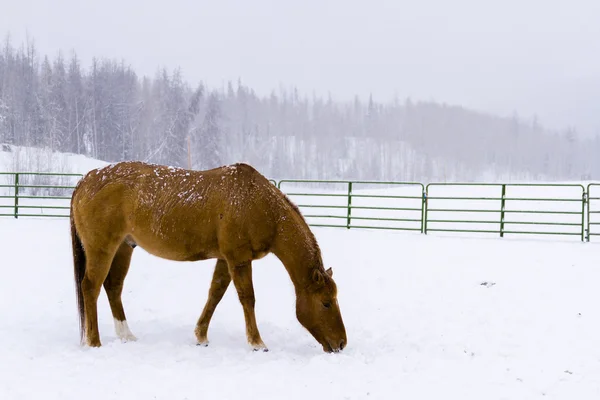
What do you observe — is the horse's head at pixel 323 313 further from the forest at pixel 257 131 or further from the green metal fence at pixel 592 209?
the forest at pixel 257 131

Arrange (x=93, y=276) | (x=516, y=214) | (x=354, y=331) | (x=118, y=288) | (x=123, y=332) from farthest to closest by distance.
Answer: (x=516, y=214) < (x=354, y=331) < (x=118, y=288) < (x=123, y=332) < (x=93, y=276)

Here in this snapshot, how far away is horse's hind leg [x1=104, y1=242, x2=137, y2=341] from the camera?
5387mm

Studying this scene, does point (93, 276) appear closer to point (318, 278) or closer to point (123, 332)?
point (123, 332)

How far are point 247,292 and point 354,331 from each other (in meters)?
1.56

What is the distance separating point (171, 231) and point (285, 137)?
63740mm

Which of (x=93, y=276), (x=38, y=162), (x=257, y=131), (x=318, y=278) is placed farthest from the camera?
(x=257, y=131)

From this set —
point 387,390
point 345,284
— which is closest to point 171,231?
point 387,390

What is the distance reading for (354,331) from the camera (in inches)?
233

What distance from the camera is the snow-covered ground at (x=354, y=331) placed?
13.6ft

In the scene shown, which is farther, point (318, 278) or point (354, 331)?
point (354, 331)

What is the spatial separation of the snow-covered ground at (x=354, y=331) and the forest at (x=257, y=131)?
35.8m

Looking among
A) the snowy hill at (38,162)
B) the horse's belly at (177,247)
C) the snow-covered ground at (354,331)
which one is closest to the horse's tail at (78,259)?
the snow-covered ground at (354,331)

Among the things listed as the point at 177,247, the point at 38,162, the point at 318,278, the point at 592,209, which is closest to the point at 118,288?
the point at 177,247

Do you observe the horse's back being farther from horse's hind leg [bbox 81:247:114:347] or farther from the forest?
the forest
